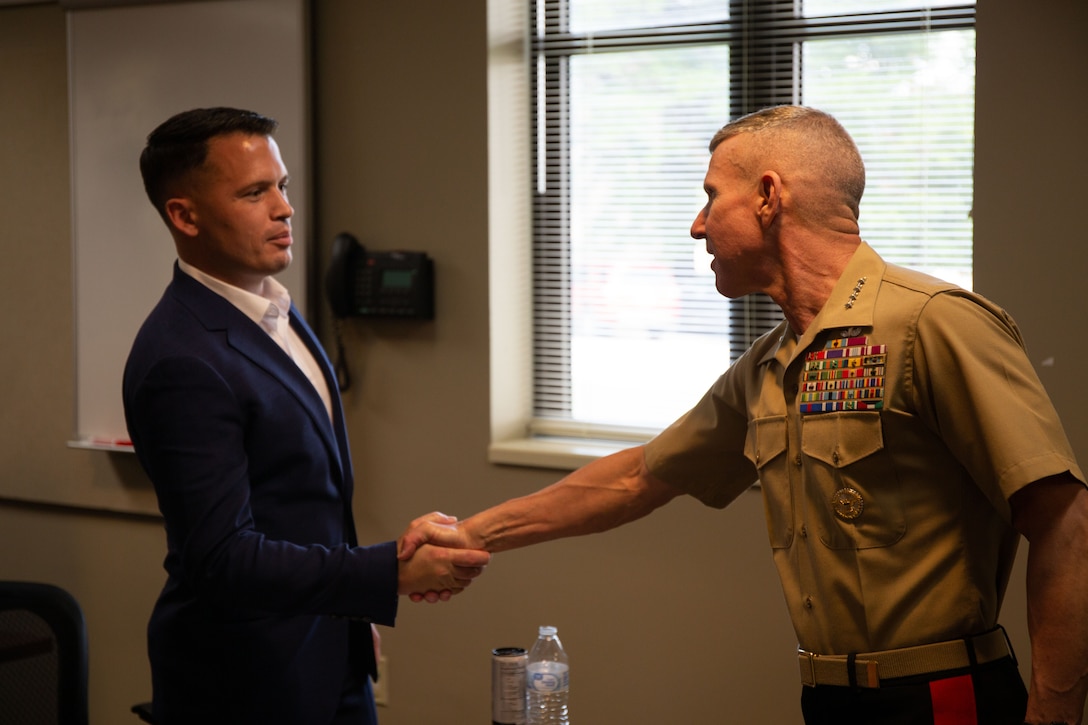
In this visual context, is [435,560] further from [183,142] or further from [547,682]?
[183,142]

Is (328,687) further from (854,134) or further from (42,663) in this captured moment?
(854,134)

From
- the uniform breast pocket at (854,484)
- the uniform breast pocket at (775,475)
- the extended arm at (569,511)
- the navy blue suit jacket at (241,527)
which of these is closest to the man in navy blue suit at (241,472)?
the navy blue suit jacket at (241,527)

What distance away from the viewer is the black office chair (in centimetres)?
231

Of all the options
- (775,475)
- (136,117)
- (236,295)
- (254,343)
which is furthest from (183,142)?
(136,117)

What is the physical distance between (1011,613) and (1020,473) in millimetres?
1312

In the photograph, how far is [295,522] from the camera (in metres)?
2.05

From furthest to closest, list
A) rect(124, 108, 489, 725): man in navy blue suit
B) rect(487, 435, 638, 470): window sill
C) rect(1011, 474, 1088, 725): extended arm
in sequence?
1. rect(487, 435, 638, 470): window sill
2. rect(124, 108, 489, 725): man in navy blue suit
3. rect(1011, 474, 1088, 725): extended arm

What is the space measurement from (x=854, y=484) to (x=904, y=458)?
81 mm

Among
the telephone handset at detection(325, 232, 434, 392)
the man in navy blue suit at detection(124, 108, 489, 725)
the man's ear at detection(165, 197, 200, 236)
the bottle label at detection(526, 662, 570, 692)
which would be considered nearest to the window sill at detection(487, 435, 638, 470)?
the telephone handset at detection(325, 232, 434, 392)

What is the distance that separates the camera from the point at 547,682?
249 cm

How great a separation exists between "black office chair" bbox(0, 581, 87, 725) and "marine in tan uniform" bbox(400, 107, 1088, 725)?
1.39 meters

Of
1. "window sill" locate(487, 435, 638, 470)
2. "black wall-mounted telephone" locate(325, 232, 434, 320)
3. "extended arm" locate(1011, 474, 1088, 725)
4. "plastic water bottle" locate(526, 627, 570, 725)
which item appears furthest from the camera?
"black wall-mounted telephone" locate(325, 232, 434, 320)

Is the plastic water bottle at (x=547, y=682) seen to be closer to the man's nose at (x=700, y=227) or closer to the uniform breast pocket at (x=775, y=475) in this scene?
the uniform breast pocket at (x=775, y=475)

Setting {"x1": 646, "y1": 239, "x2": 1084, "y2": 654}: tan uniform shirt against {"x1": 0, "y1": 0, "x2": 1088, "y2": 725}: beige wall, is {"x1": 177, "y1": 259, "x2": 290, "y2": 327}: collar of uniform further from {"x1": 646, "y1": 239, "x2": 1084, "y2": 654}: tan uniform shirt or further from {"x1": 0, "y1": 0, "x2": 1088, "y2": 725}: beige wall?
{"x1": 0, "y1": 0, "x2": 1088, "y2": 725}: beige wall
